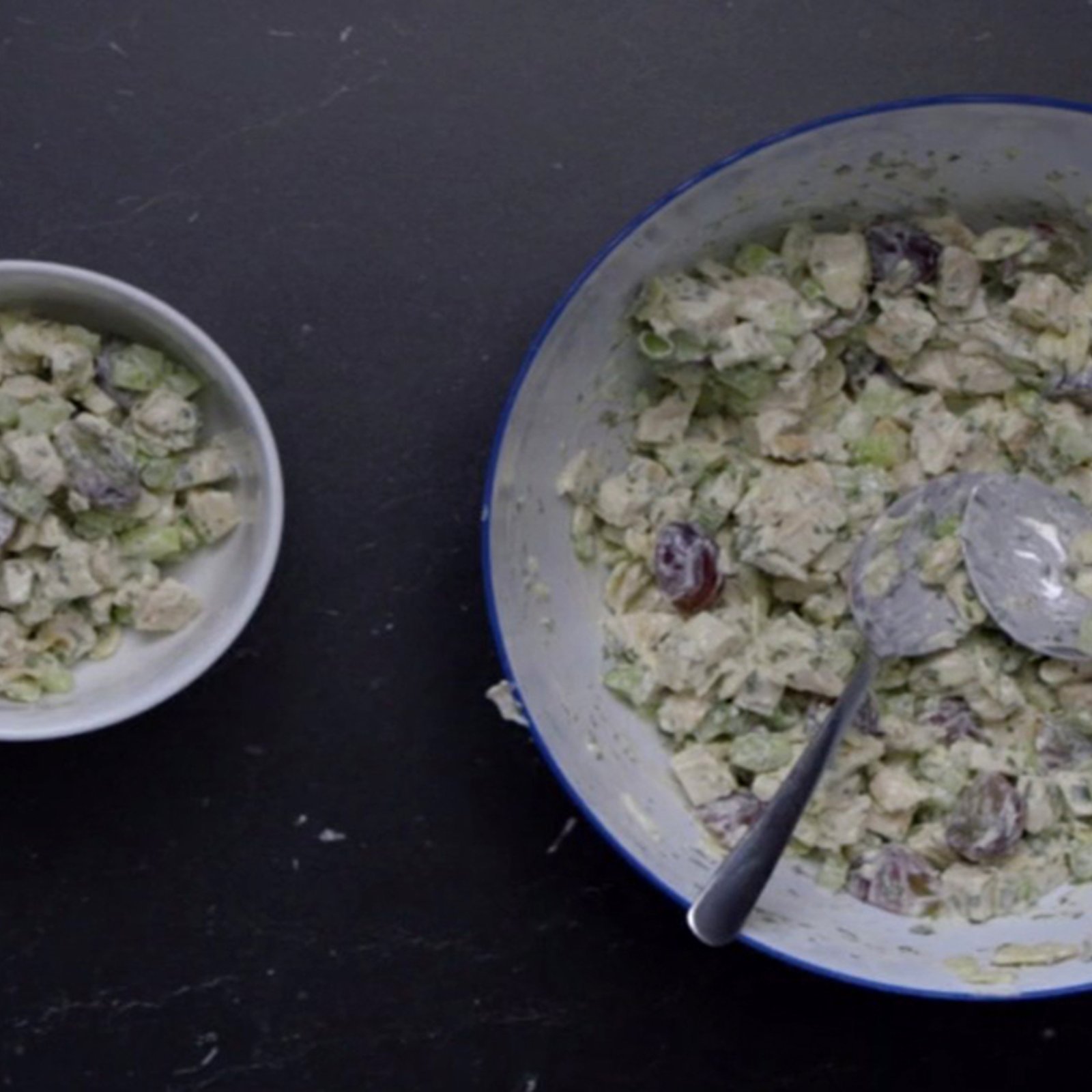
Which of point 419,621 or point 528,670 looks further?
point 419,621

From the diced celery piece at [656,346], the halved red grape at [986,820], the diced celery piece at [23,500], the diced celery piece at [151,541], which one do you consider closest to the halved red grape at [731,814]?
the halved red grape at [986,820]

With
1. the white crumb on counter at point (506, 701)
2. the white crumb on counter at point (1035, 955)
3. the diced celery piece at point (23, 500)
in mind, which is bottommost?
the white crumb on counter at point (1035, 955)

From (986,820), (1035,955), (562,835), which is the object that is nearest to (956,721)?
(986,820)

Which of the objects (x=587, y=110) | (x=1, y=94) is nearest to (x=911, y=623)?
(x=587, y=110)

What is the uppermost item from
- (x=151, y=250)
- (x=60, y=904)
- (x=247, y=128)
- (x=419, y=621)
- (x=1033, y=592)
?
(x=247, y=128)

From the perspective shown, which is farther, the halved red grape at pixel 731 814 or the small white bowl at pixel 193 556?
the halved red grape at pixel 731 814

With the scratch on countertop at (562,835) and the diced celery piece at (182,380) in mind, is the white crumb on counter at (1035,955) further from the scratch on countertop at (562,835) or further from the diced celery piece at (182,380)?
the diced celery piece at (182,380)

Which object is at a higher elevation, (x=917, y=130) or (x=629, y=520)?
(x=917, y=130)

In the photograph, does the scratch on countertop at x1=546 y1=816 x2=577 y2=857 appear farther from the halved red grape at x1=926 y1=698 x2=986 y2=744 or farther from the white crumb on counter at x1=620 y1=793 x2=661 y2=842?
the halved red grape at x1=926 y1=698 x2=986 y2=744

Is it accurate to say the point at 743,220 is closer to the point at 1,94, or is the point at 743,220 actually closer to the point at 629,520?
the point at 629,520
